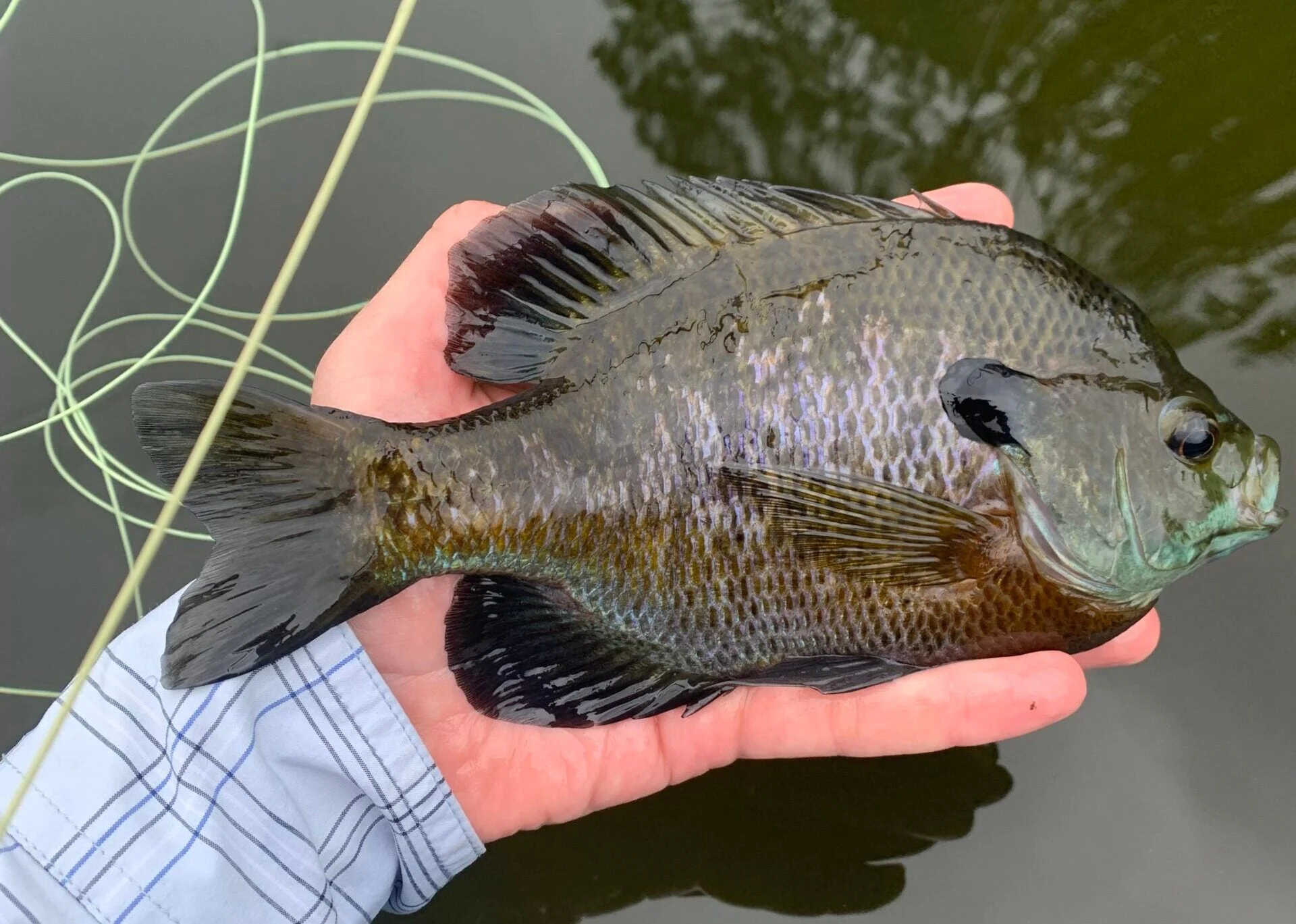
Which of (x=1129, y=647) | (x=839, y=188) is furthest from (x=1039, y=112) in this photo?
(x=1129, y=647)

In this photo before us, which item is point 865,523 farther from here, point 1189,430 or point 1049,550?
point 1189,430

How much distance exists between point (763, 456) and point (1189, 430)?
62 centimetres

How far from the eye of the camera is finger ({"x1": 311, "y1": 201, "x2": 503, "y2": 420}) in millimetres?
1472

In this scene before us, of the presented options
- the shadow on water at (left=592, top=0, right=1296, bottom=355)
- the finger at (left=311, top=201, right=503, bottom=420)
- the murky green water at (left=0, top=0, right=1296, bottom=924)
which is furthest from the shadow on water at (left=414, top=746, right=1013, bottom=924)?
the shadow on water at (left=592, top=0, right=1296, bottom=355)

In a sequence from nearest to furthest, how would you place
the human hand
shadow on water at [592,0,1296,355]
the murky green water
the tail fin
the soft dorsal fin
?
Answer: 1. the tail fin
2. the soft dorsal fin
3. the human hand
4. the murky green water
5. shadow on water at [592,0,1296,355]

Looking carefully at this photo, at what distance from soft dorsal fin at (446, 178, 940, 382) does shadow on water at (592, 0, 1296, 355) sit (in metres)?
0.84

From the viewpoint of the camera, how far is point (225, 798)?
127 cm

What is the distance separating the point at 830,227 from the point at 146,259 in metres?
1.65

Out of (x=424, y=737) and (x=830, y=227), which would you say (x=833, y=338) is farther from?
(x=424, y=737)

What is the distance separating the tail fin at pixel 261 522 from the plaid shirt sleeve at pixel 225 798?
0.41ft

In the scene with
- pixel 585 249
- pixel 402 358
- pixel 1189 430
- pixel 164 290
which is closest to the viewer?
pixel 1189 430

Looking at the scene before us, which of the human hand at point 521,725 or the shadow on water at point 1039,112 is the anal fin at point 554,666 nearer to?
the human hand at point 521,725

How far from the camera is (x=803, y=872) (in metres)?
1.67

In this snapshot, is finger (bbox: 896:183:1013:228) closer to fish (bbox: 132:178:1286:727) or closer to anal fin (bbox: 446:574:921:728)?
fish (bbox: 132:178:1286:727)
